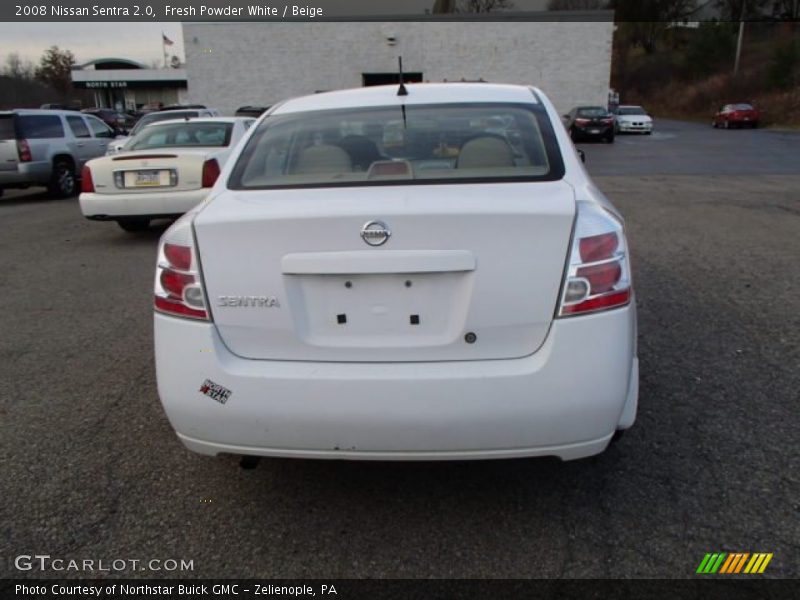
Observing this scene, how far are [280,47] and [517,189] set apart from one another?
34.9 meters

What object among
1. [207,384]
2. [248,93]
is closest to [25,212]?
[207,384]

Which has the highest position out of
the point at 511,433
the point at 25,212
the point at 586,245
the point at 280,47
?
the point at 280,47

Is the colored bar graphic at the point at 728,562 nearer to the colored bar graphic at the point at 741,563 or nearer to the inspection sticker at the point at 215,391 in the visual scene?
the colored bar graphic at the point at 741,563

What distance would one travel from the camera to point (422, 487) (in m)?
2.92

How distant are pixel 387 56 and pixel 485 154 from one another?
33.9 meters

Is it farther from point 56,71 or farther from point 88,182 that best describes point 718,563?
point 56,71

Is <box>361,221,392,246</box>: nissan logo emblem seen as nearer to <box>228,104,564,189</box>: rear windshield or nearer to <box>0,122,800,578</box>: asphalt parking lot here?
<box>228,104,564,189</box>: rear windshield

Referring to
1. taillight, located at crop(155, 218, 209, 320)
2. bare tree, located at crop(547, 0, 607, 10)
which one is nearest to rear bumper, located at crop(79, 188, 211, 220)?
taillight, located at crop(155, 218, 209, 320)

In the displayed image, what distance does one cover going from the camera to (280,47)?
3447cm

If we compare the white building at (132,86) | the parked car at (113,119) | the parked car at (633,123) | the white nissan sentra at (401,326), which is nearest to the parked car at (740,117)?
the parked car at (633,123)

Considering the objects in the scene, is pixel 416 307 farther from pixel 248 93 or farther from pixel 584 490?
pixel 248 93

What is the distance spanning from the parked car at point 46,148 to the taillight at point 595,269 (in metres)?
13.4

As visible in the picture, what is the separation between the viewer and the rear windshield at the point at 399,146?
9.37ft

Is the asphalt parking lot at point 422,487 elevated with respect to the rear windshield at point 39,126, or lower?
lower
